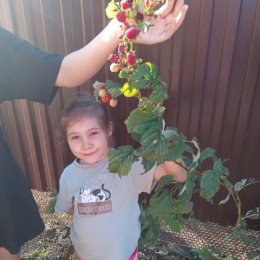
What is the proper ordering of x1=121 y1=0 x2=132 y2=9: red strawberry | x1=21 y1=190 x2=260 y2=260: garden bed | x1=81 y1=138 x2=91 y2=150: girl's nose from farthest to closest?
1. x1=21 y1=190 x2=260 y2=260: garden bed
2. x1=81 y1=138 x2=91 y2=150: girl's nose
3. x1=121 y1=0 x2=132 y2=9: red strawberry

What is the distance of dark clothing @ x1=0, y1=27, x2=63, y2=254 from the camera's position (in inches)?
44.5

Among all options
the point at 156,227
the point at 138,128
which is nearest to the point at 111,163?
the point at 138,128

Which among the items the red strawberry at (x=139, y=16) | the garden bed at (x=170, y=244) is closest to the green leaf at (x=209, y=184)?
the red strawberry at (x=139, y=16)

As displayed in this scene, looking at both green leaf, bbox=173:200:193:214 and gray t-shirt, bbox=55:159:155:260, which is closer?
A: green leaf, bbox=173:200:193:214

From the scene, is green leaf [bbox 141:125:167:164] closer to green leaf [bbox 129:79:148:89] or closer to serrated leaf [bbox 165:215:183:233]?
green leaf [bbox 129:79:148:89]

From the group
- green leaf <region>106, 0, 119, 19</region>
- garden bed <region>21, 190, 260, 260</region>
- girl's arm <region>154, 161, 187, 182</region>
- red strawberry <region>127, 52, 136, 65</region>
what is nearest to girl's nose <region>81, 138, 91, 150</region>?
girl's arm <region>154, 161, 187, 182</region>

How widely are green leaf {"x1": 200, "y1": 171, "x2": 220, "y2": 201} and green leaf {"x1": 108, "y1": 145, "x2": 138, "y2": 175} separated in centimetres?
26

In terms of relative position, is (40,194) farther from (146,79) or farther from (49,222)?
(146,79)

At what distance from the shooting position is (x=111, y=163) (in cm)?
107

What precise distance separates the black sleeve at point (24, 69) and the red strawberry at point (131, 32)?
0.32m

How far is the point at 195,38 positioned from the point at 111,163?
2.79 feet

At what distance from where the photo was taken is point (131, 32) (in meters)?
0.98

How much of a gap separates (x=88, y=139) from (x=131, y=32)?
0.54 metres

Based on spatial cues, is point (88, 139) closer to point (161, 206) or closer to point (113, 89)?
point (113, 89)
